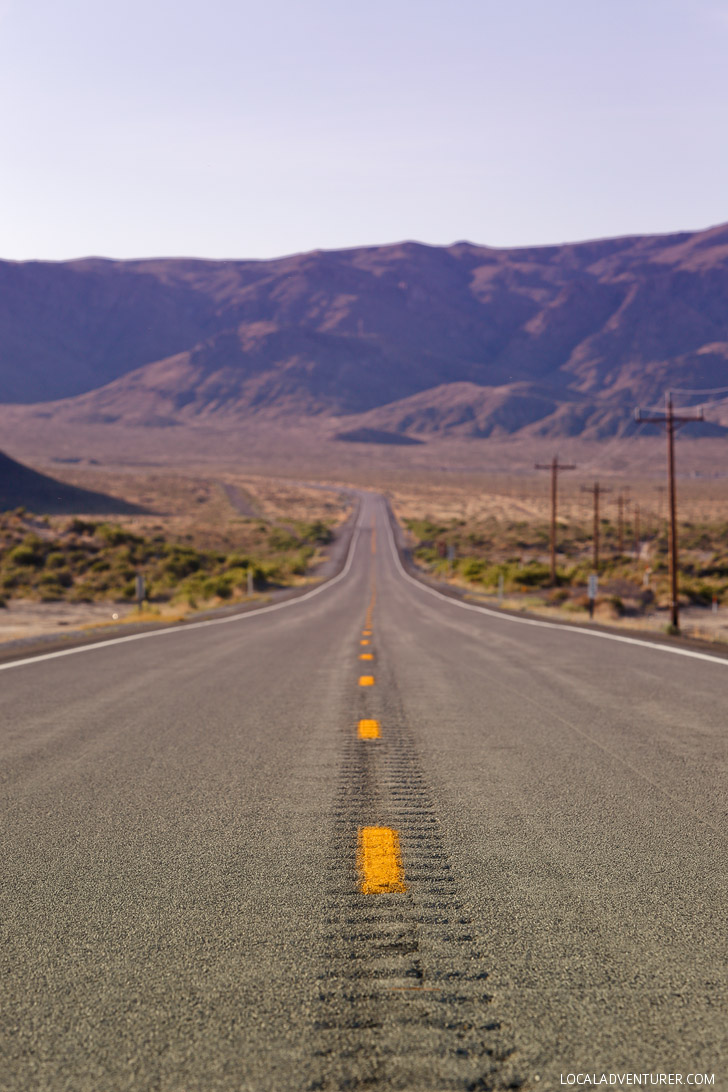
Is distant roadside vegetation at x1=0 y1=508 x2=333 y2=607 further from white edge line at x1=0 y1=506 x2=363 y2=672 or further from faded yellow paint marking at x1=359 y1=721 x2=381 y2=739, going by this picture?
faded yellow paint marking at x1=359 y1=721 x2=381 y2=739

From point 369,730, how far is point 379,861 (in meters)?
3.52

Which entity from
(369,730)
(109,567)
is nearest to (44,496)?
(109,567)

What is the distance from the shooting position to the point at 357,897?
4035 millimetres

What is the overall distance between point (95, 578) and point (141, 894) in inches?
1823

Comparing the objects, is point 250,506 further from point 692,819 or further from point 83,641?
point 692,819

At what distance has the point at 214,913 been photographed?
3861mm

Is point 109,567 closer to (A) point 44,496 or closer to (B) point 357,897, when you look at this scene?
(A) point 44,496

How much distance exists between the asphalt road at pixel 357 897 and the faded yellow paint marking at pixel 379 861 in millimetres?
30

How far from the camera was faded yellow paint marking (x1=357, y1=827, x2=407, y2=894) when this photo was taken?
13.6 feet

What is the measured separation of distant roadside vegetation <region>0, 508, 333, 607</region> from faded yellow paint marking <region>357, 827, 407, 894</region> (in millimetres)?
32340

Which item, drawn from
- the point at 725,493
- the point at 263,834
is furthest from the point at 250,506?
the point at 263,834

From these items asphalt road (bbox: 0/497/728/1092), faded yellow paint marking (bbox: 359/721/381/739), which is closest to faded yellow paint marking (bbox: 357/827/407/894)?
asphalt road (bbox: 0/497/728/1092)

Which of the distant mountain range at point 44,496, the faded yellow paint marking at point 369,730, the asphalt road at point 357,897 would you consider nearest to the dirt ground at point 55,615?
the faded yellow paint marking at point 369,730

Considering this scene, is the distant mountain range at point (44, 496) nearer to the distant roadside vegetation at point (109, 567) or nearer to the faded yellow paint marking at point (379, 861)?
the distant roadside vegetation at point (109, 567)
